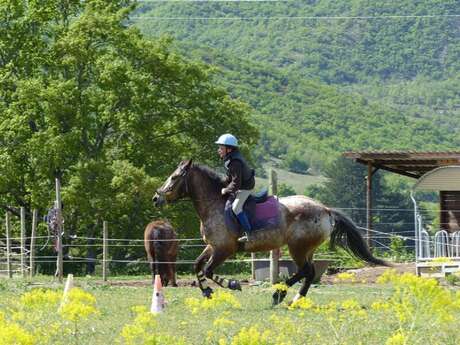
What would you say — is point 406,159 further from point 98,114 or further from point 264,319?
point 264,319

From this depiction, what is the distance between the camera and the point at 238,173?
14.8 m

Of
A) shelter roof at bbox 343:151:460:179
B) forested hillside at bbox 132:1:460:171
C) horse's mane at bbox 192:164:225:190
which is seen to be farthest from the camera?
forested hillside at bbox 132:1:460:171

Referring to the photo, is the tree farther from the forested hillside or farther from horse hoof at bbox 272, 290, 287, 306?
the forested hillside

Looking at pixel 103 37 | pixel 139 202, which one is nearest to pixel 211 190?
pixel 139 202

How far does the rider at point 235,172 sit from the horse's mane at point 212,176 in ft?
1.35

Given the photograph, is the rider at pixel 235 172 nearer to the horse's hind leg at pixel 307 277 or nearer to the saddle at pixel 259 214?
the saddle at pixel 259 214

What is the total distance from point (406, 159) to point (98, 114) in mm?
14012

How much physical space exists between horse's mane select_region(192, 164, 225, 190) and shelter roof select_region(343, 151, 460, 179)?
1367cm

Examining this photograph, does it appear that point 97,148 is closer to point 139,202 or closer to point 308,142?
point 139,202

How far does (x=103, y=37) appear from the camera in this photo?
40156 mm

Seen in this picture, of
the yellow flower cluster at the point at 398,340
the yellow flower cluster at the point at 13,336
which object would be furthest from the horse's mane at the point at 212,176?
the yellow flower cluster at the point at 13,336

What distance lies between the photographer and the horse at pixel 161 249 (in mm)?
22969

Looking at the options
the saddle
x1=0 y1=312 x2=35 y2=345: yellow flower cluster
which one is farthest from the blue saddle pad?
x1=0 y1=312 x2=35 y2=345: yellow flower cluster

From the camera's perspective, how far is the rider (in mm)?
14758
